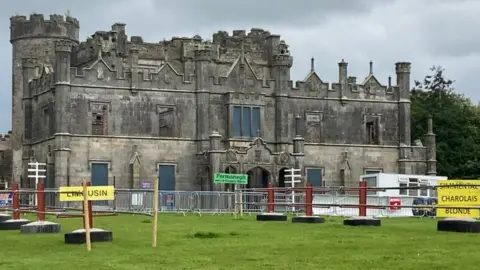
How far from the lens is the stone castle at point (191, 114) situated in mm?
58969

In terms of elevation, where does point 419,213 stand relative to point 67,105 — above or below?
below

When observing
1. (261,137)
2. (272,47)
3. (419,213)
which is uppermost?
(272,47)

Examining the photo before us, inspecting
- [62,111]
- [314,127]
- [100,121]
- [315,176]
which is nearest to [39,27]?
[100,121]

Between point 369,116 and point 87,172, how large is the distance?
828 inches

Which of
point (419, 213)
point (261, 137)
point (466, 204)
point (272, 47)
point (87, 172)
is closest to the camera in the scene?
point (466, 204)

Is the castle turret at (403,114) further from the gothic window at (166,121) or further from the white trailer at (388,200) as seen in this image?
the gothic window at (166,121)

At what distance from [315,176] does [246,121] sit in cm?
609

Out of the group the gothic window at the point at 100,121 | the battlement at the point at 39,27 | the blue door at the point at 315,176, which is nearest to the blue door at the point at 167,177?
the gothic window at the point at 100,121

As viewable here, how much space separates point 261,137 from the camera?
63219mm

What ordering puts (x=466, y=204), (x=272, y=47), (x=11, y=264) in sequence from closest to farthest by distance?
(x=11, y=264)
(x=466, y=204)
(x=272, y=47)

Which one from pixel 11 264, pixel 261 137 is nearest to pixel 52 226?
pixel 11 264

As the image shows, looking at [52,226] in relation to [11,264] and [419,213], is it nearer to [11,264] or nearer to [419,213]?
[11,264]

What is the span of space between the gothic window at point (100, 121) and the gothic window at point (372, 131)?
19185 millimetres

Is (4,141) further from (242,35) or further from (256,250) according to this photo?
(256,250)
